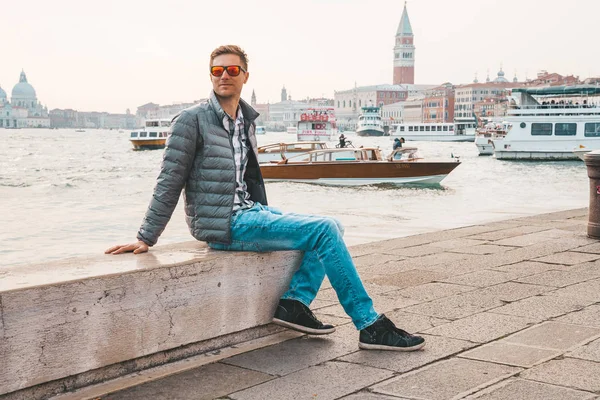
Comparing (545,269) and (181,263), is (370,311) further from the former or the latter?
(545,269)

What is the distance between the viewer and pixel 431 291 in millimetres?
5090

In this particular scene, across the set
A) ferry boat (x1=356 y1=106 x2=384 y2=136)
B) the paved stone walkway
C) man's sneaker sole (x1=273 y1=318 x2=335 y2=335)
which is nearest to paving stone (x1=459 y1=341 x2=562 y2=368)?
the paved stone walkway

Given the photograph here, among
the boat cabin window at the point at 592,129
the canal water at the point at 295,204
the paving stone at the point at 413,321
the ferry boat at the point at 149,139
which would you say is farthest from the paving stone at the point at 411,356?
the ferry boat at the point at 149,139

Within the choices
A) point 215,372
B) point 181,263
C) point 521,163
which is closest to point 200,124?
point 181,263

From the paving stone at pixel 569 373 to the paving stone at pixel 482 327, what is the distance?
0.47 meters

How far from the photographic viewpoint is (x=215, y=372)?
11.1ft

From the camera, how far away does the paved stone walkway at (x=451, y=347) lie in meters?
3.14

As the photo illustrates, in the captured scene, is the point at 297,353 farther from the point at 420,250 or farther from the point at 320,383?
the point at 420,250

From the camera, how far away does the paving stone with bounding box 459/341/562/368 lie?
3500 millimetres

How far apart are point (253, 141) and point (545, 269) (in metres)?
2.82

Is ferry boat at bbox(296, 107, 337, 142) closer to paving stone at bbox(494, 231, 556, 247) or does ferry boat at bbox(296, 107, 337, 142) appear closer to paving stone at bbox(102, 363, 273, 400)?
Answer: paving stone at bbox(494, 231, 556, 247)

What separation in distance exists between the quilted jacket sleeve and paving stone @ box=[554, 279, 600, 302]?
2.45 metres

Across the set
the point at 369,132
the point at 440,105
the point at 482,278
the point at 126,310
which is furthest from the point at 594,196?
the point at 440,105

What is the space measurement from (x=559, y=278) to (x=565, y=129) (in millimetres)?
39298
